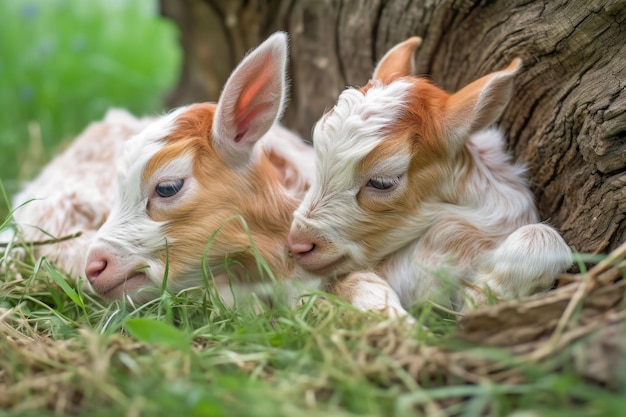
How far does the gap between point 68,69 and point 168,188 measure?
6272 mm

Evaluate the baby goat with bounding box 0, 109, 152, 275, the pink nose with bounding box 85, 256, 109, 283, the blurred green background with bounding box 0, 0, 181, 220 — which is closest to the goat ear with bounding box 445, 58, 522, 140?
the pink nose with bounding box 85, 256, 109, 283

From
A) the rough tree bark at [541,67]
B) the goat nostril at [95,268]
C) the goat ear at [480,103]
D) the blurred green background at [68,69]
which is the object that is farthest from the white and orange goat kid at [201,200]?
the blurred green background at [68,69]

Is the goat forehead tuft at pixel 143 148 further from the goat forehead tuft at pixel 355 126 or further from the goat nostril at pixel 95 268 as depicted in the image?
the goat forehead tuft at pixel 355 126

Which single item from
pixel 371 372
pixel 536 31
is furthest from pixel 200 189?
pixel 536 31

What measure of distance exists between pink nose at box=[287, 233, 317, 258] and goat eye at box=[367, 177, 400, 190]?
0.42 metres

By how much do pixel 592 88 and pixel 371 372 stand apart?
1.95 metres

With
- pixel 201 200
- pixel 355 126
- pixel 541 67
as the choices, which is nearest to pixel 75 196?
pixel 201 200

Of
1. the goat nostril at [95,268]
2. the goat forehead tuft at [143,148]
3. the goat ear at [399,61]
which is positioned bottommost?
the goat nostril at [95,268]

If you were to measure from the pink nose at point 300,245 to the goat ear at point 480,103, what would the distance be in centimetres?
88

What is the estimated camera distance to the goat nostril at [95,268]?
3.95 meters

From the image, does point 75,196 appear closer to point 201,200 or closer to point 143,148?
point 143,148

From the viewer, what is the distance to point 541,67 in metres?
4.13

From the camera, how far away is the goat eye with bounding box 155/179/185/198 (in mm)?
4023

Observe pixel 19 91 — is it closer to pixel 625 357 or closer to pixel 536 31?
pixel 536 31
